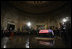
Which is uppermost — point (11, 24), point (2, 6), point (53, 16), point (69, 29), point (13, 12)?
point (2, 6)

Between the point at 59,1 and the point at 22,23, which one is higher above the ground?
the point at 59,1

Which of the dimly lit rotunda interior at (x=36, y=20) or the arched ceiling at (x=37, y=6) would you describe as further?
the arched ceiling at (x=37, y=6)

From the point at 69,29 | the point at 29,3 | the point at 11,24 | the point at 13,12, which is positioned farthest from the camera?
the point at 29,3

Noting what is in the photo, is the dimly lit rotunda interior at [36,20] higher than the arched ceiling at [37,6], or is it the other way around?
the arched ceiling at [37,6]

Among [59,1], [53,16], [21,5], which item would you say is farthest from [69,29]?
[21,5]

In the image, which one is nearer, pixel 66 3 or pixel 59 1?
pixel 66 3

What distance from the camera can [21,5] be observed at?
3104 mm

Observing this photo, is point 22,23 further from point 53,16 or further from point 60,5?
point 60,5

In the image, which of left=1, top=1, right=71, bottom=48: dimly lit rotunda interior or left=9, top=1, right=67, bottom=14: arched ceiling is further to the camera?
left=9, top=1, right=67, bottom=14: arched ceiling

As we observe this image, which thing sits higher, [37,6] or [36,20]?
[37,6]

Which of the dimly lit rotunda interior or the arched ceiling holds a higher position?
the arched ceiling

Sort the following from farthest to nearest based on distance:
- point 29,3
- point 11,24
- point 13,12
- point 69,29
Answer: point 29,3 < point 13,12 < point 11,24 < point 69,29

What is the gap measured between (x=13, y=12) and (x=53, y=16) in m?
2.11

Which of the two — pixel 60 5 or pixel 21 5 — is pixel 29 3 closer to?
pixel 21 5
